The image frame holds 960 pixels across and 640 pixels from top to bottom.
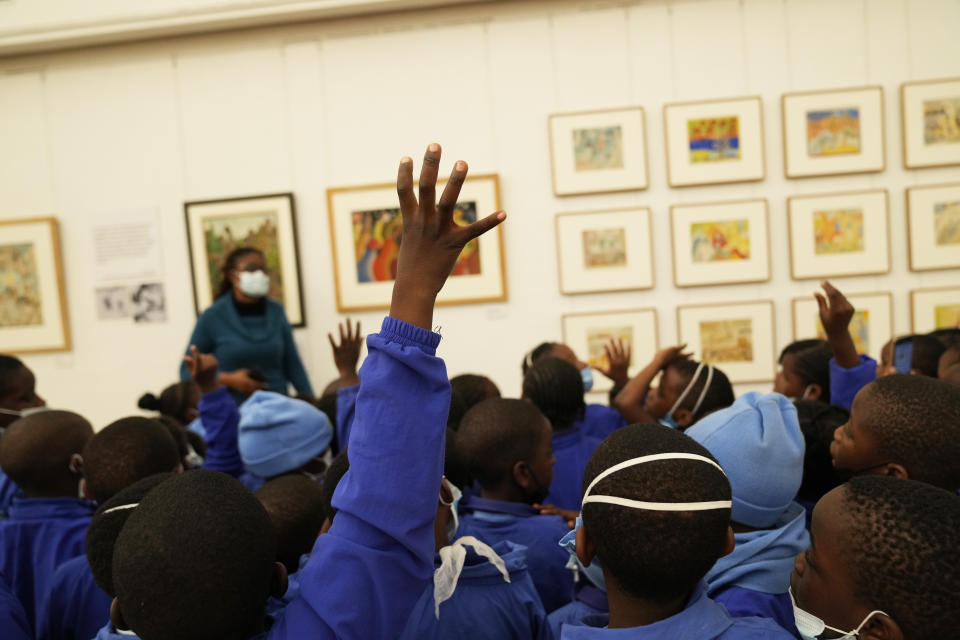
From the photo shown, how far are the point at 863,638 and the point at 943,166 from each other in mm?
4663

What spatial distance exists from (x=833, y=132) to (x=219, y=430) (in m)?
4.31

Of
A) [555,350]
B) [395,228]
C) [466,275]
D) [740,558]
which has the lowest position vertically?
[740,558]

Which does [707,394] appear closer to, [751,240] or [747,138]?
[751,240]

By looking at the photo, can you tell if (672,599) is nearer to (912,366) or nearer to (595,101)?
(912,366)

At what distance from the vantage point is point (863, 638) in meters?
1.05

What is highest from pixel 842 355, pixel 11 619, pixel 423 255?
pixel 423 255

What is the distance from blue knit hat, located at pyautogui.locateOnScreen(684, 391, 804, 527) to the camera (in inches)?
60.1

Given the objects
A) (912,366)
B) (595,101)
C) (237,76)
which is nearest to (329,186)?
(237,76)

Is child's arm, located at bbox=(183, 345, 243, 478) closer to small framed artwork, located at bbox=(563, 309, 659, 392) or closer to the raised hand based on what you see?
the raised hand

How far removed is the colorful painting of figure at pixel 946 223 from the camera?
462 cm

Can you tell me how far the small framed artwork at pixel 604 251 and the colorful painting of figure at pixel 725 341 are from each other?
52cm

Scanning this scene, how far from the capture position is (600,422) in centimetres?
283

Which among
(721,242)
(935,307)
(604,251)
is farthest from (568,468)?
(935,307)

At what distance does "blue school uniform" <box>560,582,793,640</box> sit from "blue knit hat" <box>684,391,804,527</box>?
16.6 inches
